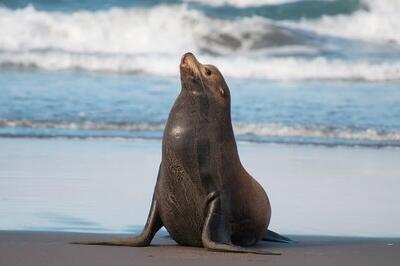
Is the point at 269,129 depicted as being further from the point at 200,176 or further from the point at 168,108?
the point at 200,176

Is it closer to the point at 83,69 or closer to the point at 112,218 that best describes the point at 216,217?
the point at 112,218

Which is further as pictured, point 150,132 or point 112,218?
point 150,132

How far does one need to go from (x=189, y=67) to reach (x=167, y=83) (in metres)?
12.7

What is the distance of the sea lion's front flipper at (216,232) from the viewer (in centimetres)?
692

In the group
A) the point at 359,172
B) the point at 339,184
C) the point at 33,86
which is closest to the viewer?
the point at 339,184

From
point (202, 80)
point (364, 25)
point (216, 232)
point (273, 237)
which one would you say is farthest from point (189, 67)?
point (364, 25)

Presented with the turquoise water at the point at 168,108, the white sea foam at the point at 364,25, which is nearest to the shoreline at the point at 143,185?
the turquoise water at the point at 168,108

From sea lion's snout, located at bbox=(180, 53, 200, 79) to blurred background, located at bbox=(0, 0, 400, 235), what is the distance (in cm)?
140

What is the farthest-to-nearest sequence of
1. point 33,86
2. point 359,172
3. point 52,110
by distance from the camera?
point 33,86 → point 52,110 → point 359,172

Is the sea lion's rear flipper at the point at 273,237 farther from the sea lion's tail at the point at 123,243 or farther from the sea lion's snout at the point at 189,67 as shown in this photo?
the sea lion's snout at the point at 189,67

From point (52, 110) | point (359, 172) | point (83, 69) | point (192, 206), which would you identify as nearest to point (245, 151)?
point (359, 172)

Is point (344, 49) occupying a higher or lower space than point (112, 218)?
higher

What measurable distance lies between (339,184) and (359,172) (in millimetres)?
931

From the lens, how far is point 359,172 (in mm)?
11625
